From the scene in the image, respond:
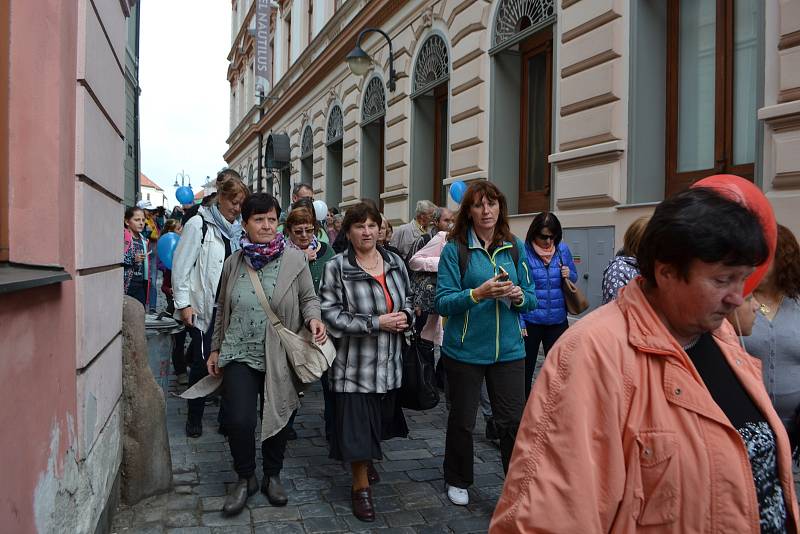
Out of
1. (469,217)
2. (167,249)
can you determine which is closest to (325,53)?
(167,249)

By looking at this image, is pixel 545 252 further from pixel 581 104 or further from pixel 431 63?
pixel 431 63

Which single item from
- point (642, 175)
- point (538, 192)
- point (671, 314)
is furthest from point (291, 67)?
point (671, 314)

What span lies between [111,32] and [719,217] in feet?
11.1

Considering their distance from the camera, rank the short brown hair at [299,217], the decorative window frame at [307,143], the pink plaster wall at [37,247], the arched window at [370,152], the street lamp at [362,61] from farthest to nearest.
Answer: the decorative window frame at [307,143] < the arched window at [370,152] < the street lamp at [362,61] < the short brown hair at [299,217] < the pink plaster wall at [37,247]

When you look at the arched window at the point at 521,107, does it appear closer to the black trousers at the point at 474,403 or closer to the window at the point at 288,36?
the black trousers at the point at 474,403

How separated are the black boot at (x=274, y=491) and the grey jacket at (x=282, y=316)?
1.02ft

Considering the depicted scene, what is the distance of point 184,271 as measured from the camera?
189 inches

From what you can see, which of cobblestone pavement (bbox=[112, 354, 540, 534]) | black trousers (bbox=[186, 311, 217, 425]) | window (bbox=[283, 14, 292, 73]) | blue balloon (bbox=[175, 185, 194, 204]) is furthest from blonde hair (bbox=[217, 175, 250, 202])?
window (bbox=[283, 14, 292, 73])

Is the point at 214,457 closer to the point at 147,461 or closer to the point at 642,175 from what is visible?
the point at 147,461

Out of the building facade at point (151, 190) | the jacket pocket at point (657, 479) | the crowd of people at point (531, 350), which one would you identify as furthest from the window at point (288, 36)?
the building facade at point (151, 190)

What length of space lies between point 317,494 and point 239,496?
1.64 ft

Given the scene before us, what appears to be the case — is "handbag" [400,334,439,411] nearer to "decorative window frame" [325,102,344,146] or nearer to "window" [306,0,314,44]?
"decorative window frame" [325,102,344,146]

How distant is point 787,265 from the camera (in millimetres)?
2979

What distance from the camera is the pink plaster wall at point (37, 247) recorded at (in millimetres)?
2090
